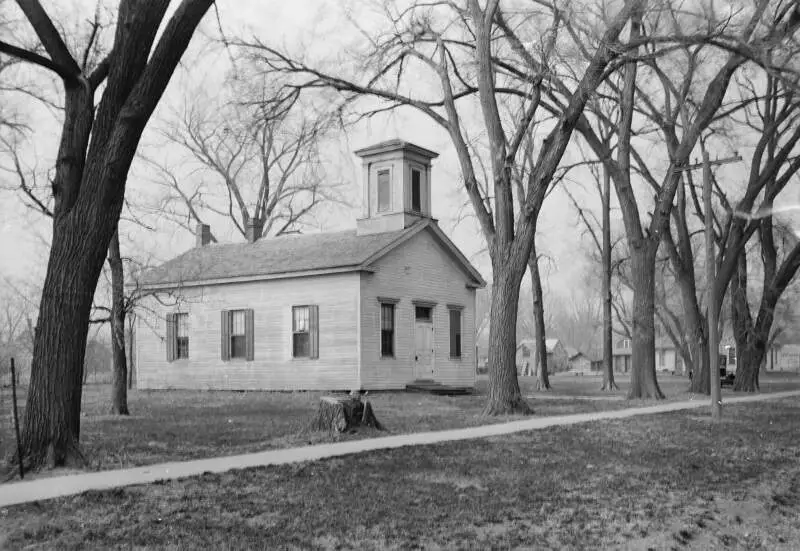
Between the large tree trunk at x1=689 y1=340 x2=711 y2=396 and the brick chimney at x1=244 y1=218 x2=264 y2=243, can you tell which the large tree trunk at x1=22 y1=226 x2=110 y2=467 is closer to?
the large tree trunk at x1=689 y1=340 x2=711 y2=396

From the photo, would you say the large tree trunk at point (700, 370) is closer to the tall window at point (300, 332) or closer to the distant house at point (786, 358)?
the tall window at point (300, 332)

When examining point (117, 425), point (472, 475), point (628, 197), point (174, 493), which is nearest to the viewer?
point (174, 493)

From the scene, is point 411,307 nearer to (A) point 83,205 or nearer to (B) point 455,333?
(B) point 455,333

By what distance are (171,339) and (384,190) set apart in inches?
366

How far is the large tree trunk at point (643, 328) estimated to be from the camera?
84.6 ft

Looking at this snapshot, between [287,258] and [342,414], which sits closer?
[342,414]

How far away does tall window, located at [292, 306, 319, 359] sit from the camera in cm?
2830

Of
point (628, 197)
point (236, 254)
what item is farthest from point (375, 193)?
point (628, 197)

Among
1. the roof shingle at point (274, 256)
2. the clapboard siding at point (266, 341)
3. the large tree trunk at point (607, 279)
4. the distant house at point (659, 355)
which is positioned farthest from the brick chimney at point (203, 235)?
the distant house at point (659, 355)

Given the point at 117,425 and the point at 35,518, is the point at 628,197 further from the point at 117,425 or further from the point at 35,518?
the point at 35,518

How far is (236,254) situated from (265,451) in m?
21.4

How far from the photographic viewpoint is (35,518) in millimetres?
7641

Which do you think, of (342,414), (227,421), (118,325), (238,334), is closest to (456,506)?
(342,414)

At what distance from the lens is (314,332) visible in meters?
28.3
